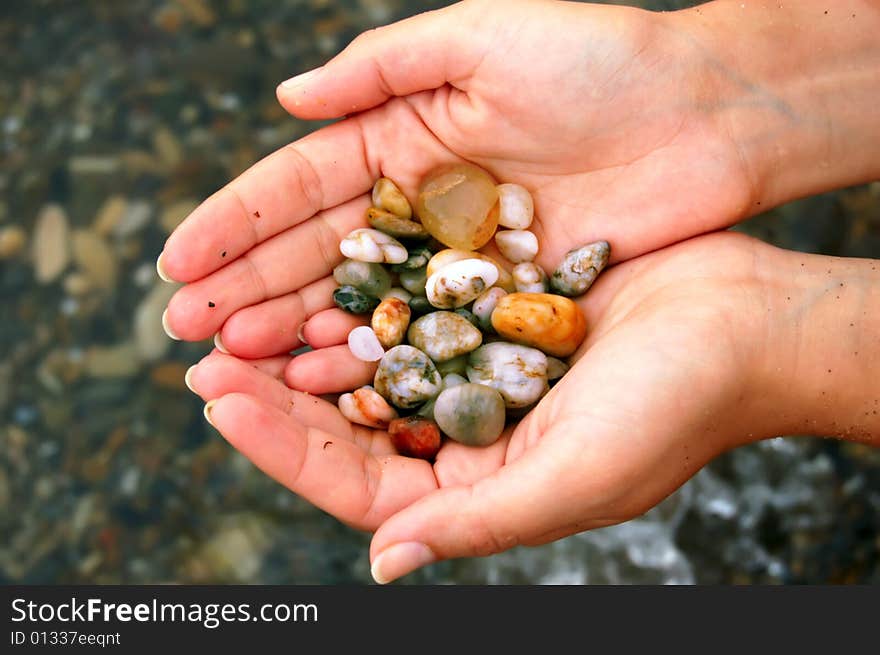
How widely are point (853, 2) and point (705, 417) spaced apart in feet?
3.08

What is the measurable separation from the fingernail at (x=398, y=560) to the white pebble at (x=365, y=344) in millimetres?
384

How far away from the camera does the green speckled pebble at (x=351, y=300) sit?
1.55 metres

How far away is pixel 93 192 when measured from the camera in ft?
7.43

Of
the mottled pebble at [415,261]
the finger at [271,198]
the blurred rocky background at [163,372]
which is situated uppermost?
the finger at [271,198]

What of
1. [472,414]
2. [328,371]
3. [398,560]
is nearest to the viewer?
[398,560]

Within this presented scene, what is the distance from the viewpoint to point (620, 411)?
1.24 metres

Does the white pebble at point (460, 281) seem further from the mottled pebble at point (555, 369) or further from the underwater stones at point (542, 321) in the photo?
the mottled pebble at point (555, 369)

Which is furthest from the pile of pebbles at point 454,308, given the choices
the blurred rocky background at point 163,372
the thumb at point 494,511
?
the blurred rocky background at point 163,372

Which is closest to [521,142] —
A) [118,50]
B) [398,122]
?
[398,122]

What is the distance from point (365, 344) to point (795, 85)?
93 centimetres

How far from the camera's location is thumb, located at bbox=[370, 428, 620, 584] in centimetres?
122

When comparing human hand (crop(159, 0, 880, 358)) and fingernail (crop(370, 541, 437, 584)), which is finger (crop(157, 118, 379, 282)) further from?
fingernail (crop(370, 541, 437, 584))

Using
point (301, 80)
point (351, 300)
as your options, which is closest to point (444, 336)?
point (351, 300)

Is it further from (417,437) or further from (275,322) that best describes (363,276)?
(417,437)
